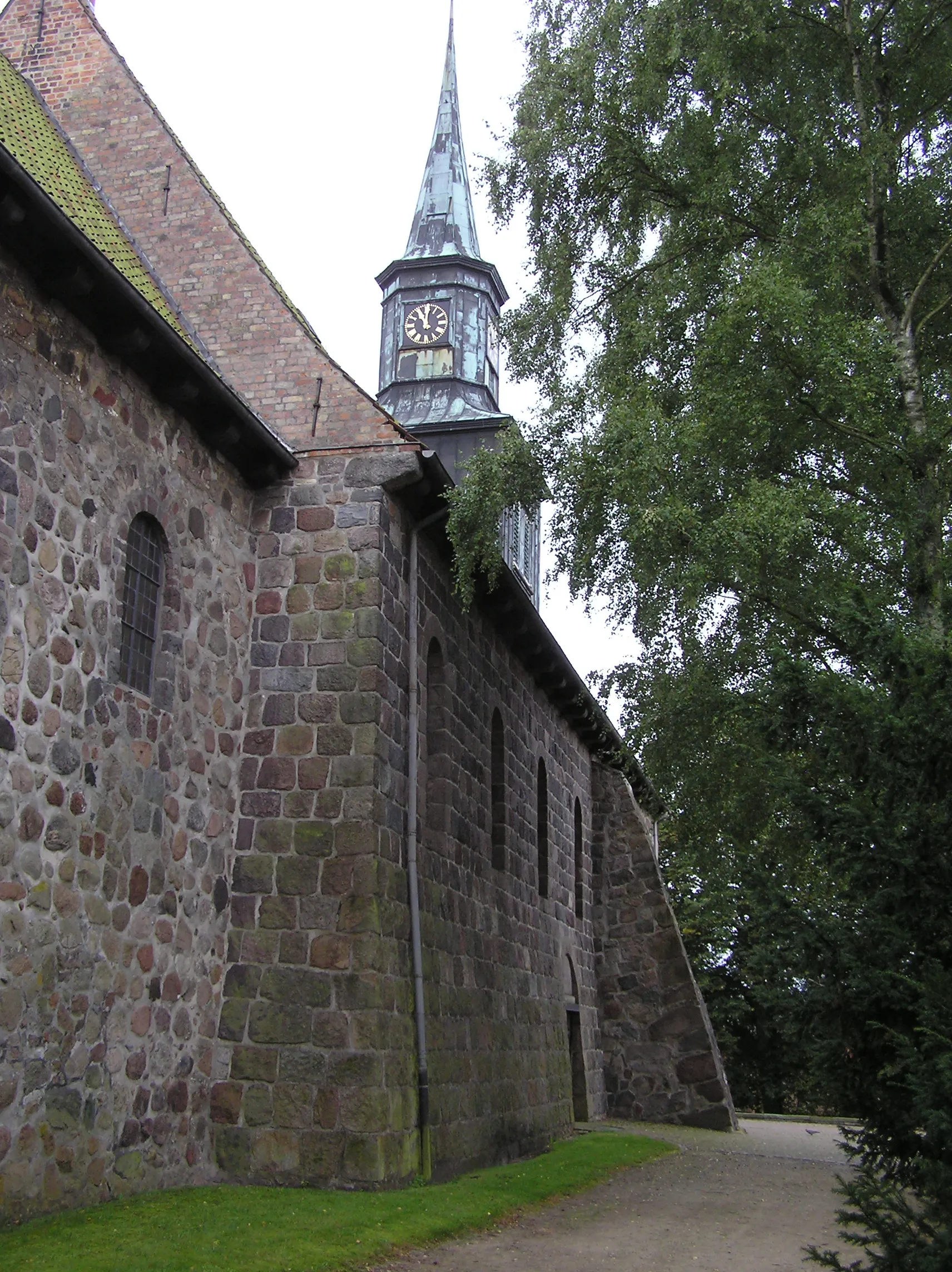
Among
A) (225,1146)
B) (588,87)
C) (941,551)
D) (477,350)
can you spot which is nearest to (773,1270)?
(225,1146)

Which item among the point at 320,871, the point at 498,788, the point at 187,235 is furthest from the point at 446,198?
the point at 320,871

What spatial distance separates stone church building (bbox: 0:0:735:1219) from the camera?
24.2ft

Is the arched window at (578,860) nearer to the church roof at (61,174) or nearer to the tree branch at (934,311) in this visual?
the tree branch at (934,311)

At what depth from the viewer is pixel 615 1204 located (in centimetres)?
1000

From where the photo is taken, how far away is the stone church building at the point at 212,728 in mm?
7391

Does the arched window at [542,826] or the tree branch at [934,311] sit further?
the arched window at [542,826]

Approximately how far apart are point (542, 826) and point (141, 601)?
8928 millimetres

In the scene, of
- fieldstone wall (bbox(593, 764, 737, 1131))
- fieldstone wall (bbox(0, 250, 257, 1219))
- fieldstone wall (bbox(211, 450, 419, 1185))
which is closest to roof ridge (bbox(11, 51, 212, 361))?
fieldstone wall (bbox(211, 450, 419, 1185))

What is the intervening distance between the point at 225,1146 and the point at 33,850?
118 inches

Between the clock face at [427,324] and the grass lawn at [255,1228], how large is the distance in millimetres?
17497

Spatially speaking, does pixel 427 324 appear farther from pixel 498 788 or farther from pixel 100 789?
pixel 100 789

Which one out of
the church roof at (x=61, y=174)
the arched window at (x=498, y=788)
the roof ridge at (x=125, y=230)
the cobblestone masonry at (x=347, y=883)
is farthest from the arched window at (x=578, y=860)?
the church roof at (x=61, y=174)

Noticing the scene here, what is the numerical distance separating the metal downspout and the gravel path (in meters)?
1.05

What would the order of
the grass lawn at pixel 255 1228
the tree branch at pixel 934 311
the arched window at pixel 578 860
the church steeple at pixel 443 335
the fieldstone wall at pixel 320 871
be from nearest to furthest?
1. the grass lawn at pixel 255 1228
2. the fieldstone wall at pixel 320 871
3. the tree branch at pixel 934 311
4. the arched window at pixel 578 860
5. the church steeple at pixel 443 335
